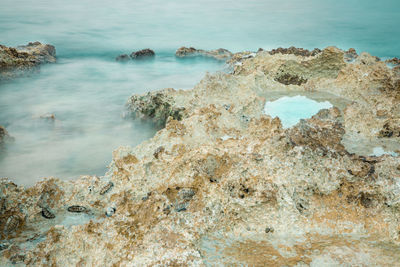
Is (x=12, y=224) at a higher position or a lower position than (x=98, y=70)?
lower

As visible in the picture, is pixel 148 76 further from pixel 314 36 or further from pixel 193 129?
pixel 314 36

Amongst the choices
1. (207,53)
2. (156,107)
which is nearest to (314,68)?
(156,107)

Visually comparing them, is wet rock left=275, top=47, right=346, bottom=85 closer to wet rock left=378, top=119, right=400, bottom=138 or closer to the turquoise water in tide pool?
wet rock left=378, top=119, right=400, bottom=138

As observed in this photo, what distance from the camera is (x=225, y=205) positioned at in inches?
101

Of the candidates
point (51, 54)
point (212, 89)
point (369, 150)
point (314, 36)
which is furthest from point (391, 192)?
point (314, 36)

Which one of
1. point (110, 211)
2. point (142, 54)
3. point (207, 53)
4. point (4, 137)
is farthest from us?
point (142, 54)

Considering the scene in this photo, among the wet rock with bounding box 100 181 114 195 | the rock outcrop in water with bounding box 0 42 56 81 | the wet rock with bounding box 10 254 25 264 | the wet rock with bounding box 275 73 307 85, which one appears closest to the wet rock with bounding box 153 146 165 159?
the wet rock with bounding box 100 181 114 195

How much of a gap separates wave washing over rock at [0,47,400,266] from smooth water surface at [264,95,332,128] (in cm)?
57

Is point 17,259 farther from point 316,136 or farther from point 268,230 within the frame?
point 316,136

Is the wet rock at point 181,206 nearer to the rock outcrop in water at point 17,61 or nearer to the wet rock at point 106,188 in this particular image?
the wet rock at point 106,188

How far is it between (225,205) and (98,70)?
13242 mm

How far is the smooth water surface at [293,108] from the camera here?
4250 millimetres

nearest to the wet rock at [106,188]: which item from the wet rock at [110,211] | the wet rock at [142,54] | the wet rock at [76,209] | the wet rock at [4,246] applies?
the wet rock at [76,209]

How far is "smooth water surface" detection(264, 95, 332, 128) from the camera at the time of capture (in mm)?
4250
